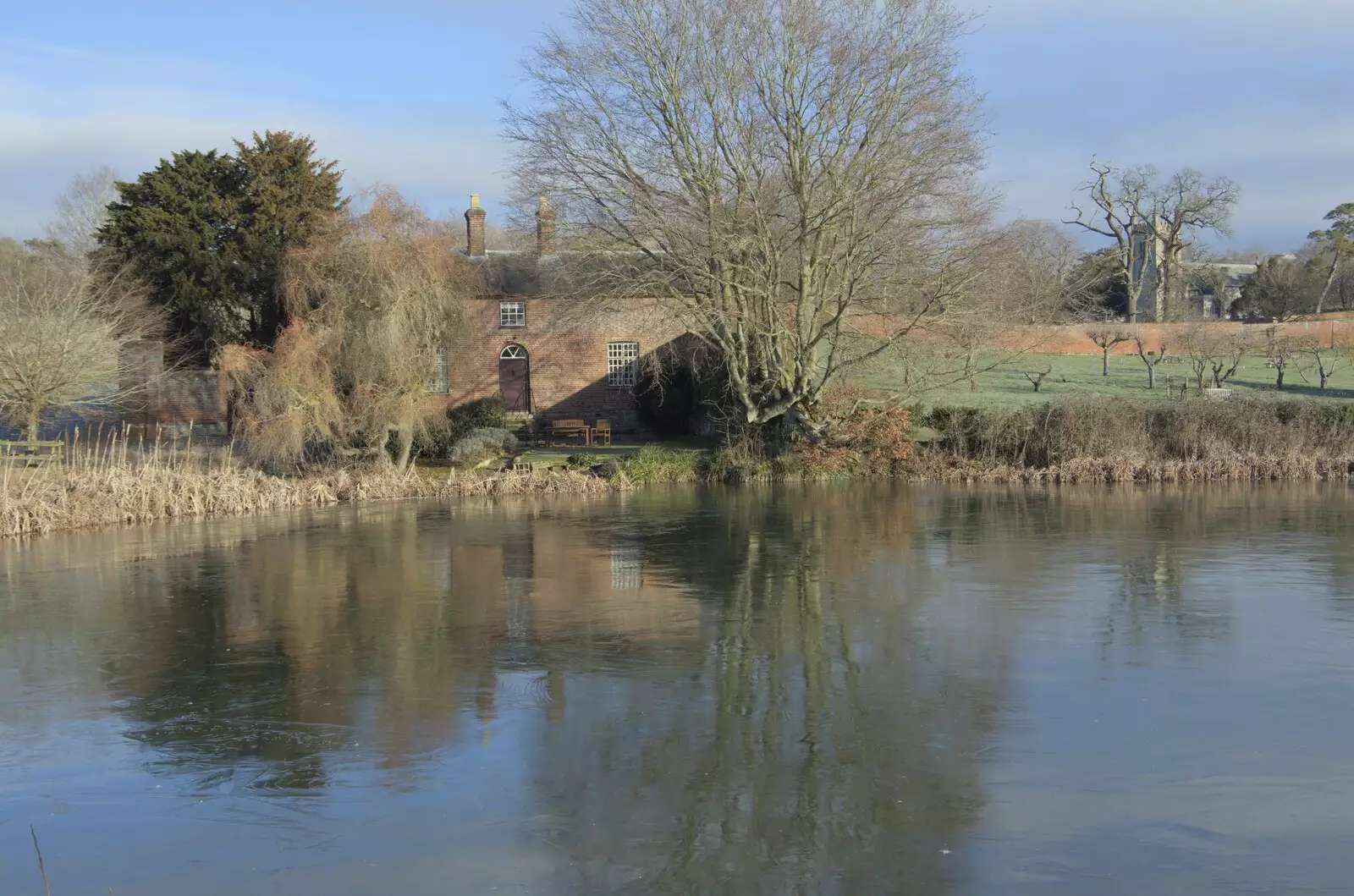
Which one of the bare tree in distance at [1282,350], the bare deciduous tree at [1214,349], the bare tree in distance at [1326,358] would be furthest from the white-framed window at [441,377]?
the bare tree in distance at [1326,358]

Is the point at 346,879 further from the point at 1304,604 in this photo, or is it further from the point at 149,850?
the point at 1304,604

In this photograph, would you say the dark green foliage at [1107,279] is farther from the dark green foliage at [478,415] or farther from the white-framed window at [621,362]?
the dark green foliage at [478,415]

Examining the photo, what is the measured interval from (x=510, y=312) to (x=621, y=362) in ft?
12.3

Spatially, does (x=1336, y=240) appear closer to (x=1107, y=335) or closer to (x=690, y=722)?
(x=1107, y=335)

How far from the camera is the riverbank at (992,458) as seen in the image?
77.2 feet

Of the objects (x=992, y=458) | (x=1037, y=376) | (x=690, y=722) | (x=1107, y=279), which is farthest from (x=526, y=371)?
(x=1107, y=279)

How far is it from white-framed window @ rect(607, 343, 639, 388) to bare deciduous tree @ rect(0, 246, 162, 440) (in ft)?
42.2

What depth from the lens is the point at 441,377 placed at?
95.4ft

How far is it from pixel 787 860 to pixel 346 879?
2.28 metres

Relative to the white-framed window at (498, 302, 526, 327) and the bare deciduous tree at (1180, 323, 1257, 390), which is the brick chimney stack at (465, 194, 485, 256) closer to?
the white-framed window at (498, 302, 526, 327)

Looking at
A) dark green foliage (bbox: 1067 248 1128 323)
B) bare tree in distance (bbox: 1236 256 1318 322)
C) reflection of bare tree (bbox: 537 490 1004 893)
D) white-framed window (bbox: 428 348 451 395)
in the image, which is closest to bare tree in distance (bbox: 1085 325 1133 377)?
dark green foliage (bbox: 1067 248 1128 323)

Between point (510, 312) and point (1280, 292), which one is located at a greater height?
point (1280, 292)

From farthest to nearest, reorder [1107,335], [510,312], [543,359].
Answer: [1107,335] < [510,312] < [543,359]

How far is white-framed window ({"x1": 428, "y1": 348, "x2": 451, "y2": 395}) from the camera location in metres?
24.7
